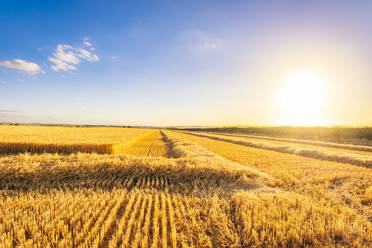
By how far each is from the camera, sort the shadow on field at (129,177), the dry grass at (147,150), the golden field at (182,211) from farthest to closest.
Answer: the dry grass at (147,150) < the shadow on field at (129,177) < the golden field at (182,211)

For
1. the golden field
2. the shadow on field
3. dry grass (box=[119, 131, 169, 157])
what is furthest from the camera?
dry grass (box=[119, 131, 169, 157])

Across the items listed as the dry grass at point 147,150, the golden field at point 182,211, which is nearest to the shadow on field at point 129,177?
the golden field at point 182,211

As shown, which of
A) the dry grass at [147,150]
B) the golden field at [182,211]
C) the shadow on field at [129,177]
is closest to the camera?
the golden field at [182,211]

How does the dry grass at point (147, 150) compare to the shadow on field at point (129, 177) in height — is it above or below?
below

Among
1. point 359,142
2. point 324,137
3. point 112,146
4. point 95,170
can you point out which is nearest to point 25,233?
point 95,170

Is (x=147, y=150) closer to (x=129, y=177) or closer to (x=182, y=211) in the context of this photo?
(x=129, y=177)

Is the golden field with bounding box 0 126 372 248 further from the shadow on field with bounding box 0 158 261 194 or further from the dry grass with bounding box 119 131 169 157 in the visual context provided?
the dry grass with bounding box 119 131 169 157

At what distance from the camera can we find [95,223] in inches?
129

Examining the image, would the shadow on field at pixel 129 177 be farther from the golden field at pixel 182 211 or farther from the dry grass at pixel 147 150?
the dry grass at pixel 147 150

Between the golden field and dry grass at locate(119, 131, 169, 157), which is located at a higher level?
the golden field

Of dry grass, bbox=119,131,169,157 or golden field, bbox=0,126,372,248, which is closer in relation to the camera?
golden field, bbox=0,126,372,248

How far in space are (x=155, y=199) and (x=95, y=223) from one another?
166 cm

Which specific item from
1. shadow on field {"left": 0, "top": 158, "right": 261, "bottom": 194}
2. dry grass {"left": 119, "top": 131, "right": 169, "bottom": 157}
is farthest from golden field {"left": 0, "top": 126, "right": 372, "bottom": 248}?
dry grass {"left": 119, "top": 131, "right": 169, "bottom": 157}

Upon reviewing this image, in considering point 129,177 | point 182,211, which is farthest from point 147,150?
point 182,211
